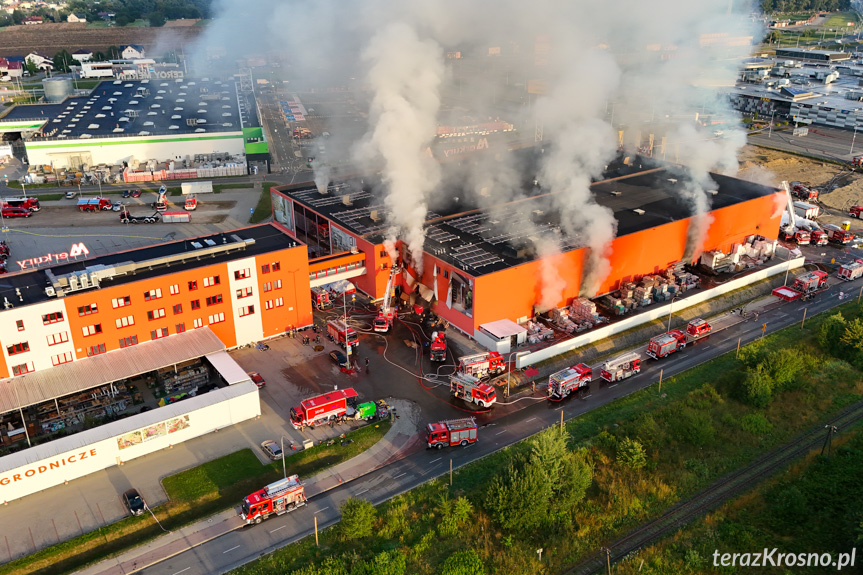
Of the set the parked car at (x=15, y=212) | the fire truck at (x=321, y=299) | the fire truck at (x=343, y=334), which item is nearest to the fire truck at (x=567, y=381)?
the fire truck at (x=343, y=334)

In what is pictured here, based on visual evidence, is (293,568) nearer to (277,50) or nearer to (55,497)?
(55,497)

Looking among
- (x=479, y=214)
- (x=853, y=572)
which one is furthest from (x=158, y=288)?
(x=853, y=572)

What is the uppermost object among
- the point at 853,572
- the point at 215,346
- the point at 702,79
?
the point at 702,79

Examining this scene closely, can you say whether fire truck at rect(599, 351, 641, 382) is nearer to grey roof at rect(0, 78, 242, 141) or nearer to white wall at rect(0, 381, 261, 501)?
white wall at rect(0, 381, 261, 501)

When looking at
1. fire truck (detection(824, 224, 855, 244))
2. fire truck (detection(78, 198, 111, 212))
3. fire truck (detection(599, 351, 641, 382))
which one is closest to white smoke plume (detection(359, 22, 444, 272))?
fire truck (detection(599, 351, 641, 382))

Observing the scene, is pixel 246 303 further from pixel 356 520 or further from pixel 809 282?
pixel 809 282

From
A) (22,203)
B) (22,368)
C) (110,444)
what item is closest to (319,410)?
(110,444)

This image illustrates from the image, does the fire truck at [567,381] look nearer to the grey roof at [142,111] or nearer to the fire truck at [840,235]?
the fire truck at [840,235]

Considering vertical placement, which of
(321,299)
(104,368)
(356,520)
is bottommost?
(356,520)
